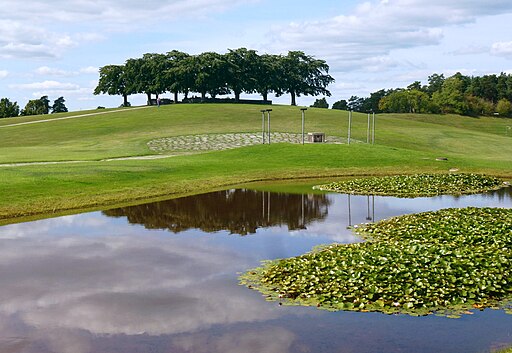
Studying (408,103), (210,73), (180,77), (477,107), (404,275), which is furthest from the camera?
(408,103)

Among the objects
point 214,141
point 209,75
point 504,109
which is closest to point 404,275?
point 214,141

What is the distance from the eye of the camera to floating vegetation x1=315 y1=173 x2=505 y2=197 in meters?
41.4

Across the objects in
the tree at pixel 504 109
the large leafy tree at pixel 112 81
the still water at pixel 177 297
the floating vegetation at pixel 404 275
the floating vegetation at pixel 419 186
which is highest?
the large leafy tree at pixel 112 81

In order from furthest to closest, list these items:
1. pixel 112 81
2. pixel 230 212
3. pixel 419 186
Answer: pixel 112 81 < pixel 419 186 < pixel 230 212

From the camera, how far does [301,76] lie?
554 ft

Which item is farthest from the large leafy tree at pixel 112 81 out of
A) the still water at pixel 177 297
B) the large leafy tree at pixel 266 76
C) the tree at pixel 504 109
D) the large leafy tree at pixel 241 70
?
the still water at pixel 177 297

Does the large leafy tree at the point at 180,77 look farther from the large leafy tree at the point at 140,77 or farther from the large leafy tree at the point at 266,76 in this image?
the large leafy tree at the point at 266,76

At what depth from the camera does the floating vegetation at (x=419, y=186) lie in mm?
41438

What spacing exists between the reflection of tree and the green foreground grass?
315cm

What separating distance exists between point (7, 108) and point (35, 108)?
11427 mm

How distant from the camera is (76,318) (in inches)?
628

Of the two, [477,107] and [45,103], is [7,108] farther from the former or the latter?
[477,107]

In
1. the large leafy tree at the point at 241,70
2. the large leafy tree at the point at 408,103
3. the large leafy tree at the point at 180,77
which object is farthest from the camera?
the large leafy tree at the point at 408,103

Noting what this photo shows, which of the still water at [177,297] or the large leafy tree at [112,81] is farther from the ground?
the large leafy tree at [112,81]
